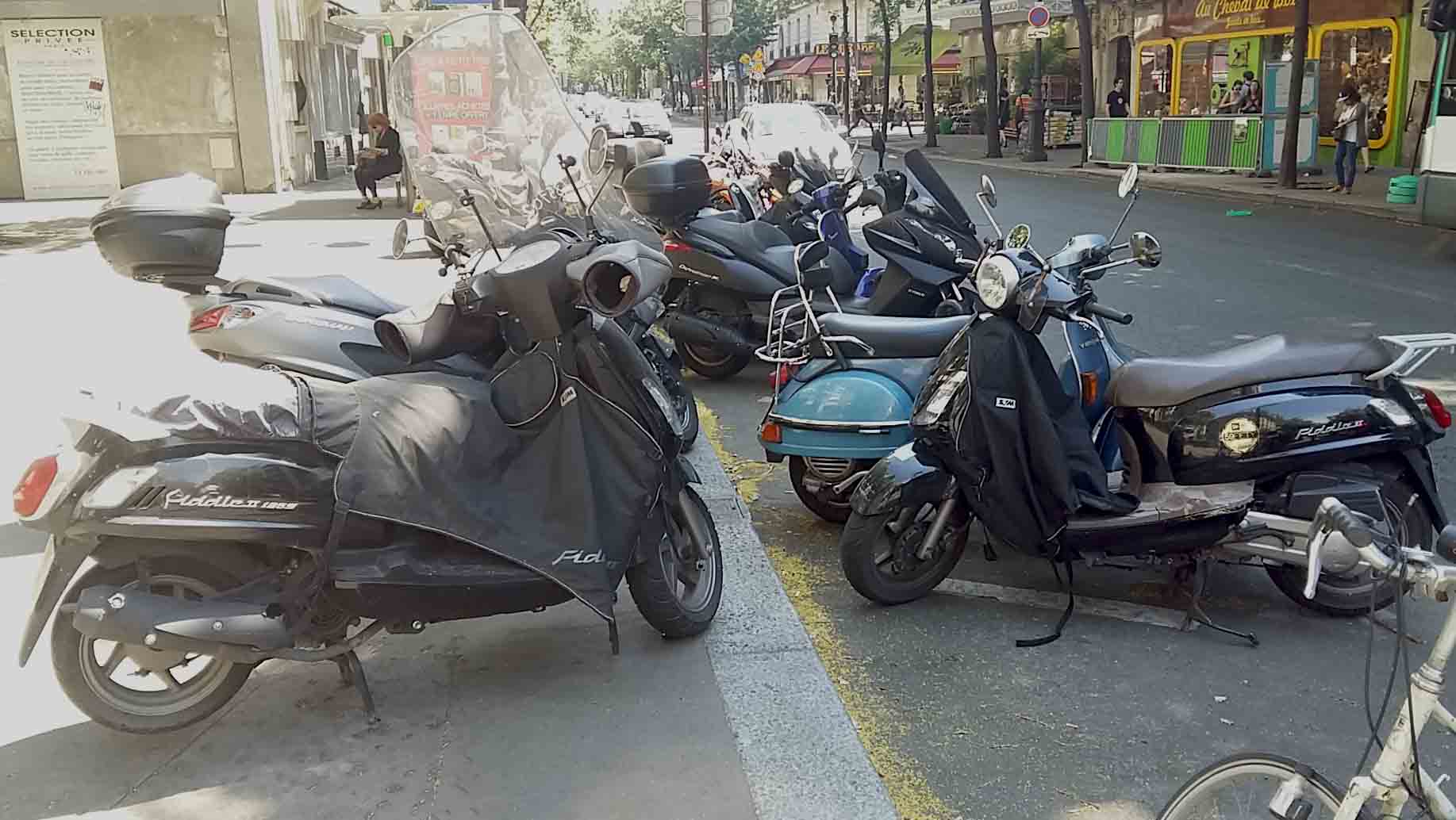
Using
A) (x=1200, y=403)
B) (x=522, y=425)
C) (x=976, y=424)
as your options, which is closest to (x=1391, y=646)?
(x=1200, y=403)

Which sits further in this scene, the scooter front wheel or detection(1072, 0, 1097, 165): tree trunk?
detection(1072, 0, 1097, 165): tree trunk

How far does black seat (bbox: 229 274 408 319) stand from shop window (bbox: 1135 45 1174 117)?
2884 centimetres

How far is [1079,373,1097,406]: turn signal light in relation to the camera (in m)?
4.53

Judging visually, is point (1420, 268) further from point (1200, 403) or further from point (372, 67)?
point (372, 67)

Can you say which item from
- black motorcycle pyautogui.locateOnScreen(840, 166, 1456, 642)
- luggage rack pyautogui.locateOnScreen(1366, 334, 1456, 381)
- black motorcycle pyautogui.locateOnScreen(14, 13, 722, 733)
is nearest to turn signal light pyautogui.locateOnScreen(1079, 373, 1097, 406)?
black motorcycle pyautogui.locateOnScreen(840, 166, 1456, 642)

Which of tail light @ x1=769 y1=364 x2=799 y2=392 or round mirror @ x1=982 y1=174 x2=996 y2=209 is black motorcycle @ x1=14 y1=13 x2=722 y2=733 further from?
round mirror @ x1=982 y1=174 x2=996 y2=209

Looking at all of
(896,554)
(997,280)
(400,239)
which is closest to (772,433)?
(896,554)

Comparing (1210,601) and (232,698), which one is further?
(1210,601)

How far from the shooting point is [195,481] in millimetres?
3438

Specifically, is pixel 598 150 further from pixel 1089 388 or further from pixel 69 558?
pixel 69 558

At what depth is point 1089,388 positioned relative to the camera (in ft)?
14.9

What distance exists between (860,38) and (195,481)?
75.1 meters

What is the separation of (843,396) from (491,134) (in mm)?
3244

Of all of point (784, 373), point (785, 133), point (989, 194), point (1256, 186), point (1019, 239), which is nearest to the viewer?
point (1019, 239)
